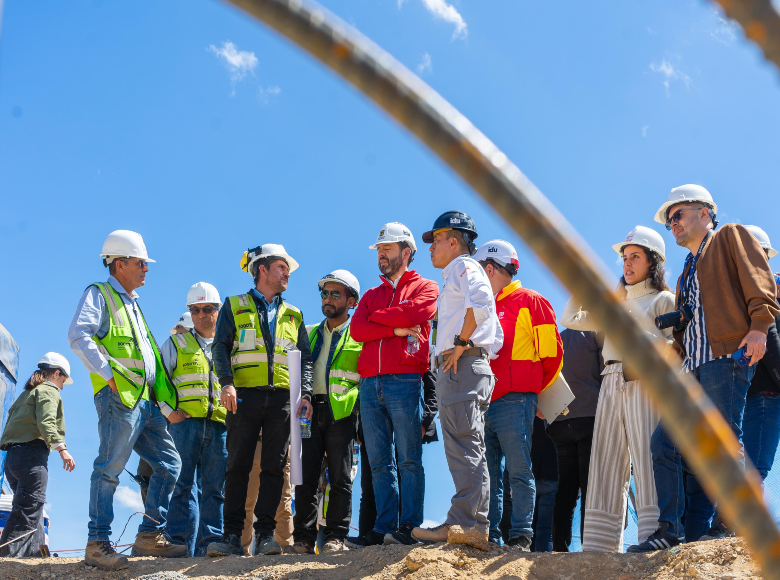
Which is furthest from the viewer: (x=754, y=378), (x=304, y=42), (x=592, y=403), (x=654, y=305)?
(x=592, y=403)

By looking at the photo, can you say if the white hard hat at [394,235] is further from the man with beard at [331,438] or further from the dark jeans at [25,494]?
the dark jeans at [25,494]

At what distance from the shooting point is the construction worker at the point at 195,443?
20.6ft

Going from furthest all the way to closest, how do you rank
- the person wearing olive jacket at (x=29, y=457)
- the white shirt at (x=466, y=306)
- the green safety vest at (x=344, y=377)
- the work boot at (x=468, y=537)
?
the person wearing olive jacket at (x=29, y=457)
the green safety vest at (x=344, y=377)
the white shirt at (x=466, y=306)
the work boot at (x=468, y=537)

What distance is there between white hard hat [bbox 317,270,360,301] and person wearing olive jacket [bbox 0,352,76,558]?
2.67 m

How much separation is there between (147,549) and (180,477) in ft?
2.02

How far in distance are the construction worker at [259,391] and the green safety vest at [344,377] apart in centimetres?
20

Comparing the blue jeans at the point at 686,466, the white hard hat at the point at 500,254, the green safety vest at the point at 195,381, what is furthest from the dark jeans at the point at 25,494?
the blue jeans at the point at 686,466

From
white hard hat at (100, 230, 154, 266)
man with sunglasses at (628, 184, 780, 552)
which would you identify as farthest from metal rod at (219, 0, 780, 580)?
white hard hat at (100, 230, 154, 266)

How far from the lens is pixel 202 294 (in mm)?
7500

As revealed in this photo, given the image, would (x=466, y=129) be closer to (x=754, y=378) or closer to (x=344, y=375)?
(x=754, y=378)

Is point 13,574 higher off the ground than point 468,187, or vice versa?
point 468,187

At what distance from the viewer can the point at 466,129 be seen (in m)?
0.85

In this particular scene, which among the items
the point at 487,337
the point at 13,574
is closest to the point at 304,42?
the point at 487,337

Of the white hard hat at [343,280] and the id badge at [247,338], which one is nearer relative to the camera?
the id badge at [247,338]
